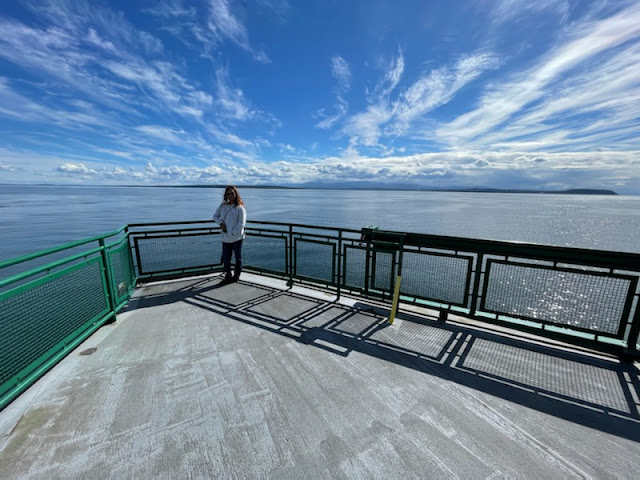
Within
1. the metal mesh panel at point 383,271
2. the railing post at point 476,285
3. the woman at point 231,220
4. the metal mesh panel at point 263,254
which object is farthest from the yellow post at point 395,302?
the metal mesh panel at point 263,254

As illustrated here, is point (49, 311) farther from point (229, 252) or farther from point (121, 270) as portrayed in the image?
point (229, 252)

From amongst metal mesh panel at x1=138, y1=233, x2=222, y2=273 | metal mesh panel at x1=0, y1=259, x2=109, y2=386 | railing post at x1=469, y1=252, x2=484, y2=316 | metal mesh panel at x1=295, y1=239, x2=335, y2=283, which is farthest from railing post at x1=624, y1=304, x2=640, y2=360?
metal mesh panel at x1=295, y1=239, x2=335, y2=283

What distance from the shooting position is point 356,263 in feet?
16.5

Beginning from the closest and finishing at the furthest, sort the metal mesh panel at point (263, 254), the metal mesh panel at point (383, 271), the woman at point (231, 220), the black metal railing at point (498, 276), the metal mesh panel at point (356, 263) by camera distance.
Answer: the black metal railing at point (498, 276)
the metal mesh panel at point (383, 271)
the metal mesh panel at point (356, 263)
the woman at point (231, 220)
the metal mesh panel at point (263, 254)

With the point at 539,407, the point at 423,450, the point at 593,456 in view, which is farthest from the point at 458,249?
the point at 423,450

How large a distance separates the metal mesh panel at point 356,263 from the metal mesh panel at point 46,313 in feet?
12.2

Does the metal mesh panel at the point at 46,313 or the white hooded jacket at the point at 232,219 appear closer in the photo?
the metal mesh panel at the point at 46,313

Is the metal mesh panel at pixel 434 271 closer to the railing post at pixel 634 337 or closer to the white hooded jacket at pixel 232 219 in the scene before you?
the railing post at pixel 634 337

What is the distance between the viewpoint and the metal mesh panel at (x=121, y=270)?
4285 mm

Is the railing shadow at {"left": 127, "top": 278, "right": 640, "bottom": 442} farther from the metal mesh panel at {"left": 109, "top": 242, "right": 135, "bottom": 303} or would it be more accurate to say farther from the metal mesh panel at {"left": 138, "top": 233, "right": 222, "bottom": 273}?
the metal mesh panel at {"left": 138, "top": 233, "right": 222, "bottom": 273}

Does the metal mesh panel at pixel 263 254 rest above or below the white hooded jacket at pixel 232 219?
below

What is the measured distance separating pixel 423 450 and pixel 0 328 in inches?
152

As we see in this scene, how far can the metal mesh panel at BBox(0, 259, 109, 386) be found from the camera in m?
2.70

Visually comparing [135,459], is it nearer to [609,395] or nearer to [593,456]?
[593,456]
